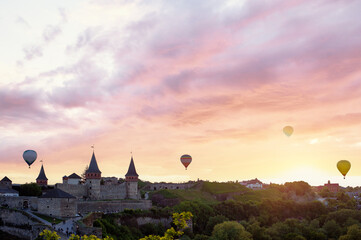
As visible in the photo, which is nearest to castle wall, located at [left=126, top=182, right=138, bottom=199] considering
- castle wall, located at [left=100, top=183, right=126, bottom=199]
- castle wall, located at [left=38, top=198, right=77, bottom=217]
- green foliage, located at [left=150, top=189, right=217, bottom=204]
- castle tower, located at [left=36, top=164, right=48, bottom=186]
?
castle wall, located at [left=100, top=183, right=126, bottom=199]

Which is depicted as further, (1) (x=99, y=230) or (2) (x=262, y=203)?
(2) (x=262, y=203)

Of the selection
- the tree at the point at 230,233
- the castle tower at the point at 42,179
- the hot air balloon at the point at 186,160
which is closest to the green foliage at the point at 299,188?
the hot air balloon at the point at 186,160

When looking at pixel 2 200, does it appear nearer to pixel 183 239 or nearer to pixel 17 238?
pixel 17 238

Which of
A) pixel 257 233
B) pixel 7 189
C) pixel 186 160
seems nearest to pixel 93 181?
pixel 7 189

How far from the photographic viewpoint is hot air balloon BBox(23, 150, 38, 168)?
89.4m

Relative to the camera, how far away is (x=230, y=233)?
82875 mm

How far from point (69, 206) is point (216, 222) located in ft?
127

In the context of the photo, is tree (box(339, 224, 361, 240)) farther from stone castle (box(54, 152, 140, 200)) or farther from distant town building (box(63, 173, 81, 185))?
distant town building (box(63, 173, 81, 185))

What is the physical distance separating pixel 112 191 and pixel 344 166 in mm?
64110

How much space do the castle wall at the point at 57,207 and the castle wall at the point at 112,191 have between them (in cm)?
2014

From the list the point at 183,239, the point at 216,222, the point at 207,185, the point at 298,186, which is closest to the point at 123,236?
the point at 183,239

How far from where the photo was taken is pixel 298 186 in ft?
505

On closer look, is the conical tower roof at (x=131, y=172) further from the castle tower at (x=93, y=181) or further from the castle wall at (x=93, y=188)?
the castle wall at (x=93, y=188)

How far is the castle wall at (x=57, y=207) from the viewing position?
66438mm
